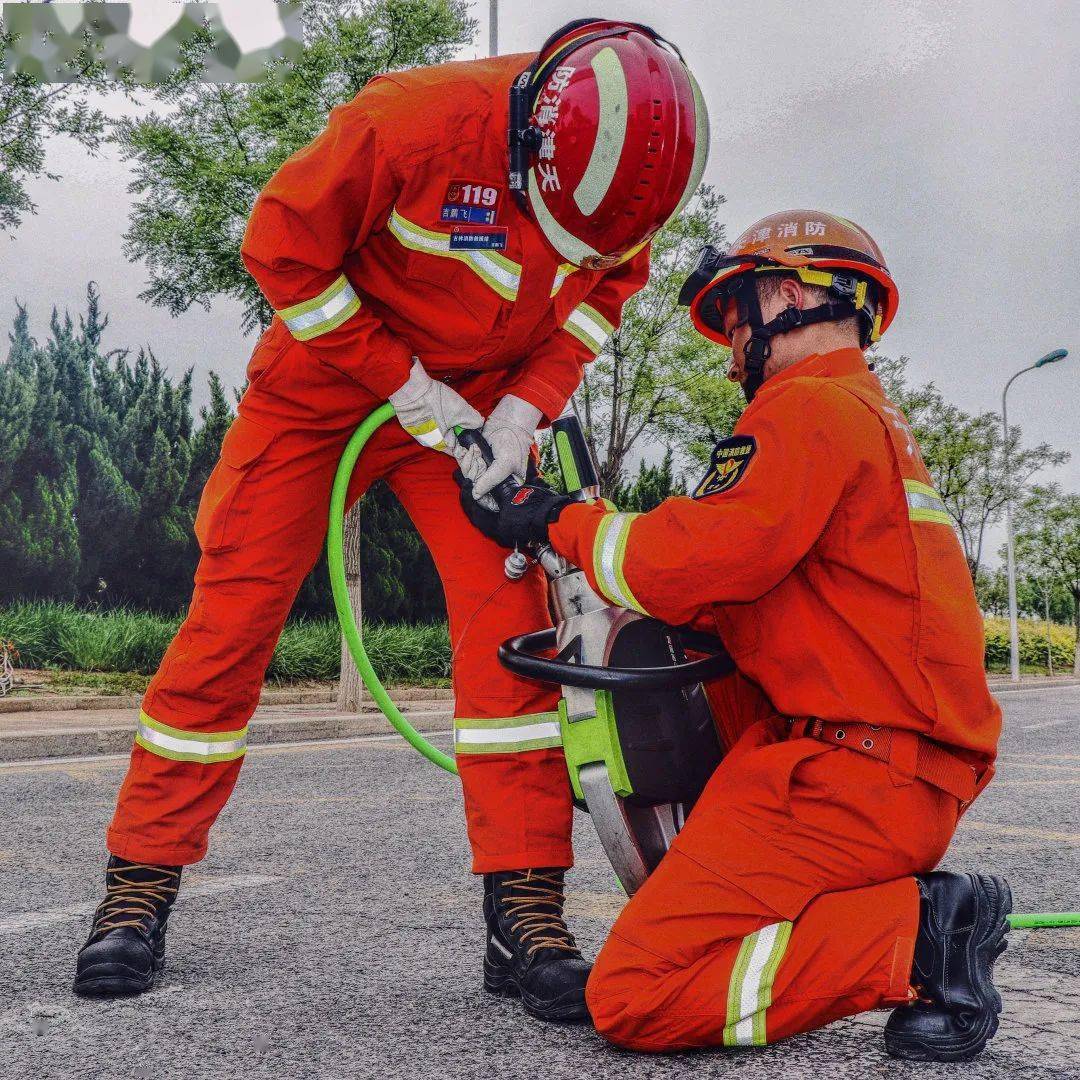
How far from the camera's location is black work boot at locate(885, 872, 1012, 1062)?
199 centimetres

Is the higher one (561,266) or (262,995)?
(561,266)

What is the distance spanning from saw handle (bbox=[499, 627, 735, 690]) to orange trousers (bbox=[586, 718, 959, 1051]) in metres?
0.22

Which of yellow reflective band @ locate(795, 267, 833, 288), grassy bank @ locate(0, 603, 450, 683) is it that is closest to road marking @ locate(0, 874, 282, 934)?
yellow reflective band @ locate(795, 267, 833, 288)

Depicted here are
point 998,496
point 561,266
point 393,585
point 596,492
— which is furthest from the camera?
point 998,496

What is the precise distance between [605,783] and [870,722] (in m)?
0.53

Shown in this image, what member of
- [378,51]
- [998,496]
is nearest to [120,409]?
[378,51]

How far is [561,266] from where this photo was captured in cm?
292

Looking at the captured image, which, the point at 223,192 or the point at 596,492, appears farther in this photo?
the point at 223,192

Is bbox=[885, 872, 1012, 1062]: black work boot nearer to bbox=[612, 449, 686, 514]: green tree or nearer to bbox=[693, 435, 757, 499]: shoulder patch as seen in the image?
bbox=[693, 435, 757, 499]: shoulder patch

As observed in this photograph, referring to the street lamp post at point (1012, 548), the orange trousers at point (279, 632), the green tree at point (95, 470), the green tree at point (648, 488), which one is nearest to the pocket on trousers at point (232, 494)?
the orange trousers at point (279, 632)

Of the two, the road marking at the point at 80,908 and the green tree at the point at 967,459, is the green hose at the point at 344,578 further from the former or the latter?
the green tree at the point at 967,459

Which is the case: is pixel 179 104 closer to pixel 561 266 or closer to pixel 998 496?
pixel 561 266

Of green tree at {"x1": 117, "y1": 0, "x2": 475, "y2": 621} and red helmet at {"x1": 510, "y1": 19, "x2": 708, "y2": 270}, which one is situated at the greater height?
green tree at {"x1": 117, "y1": 0, "x2": 475, "y2": 621}

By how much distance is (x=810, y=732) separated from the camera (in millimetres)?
2209
